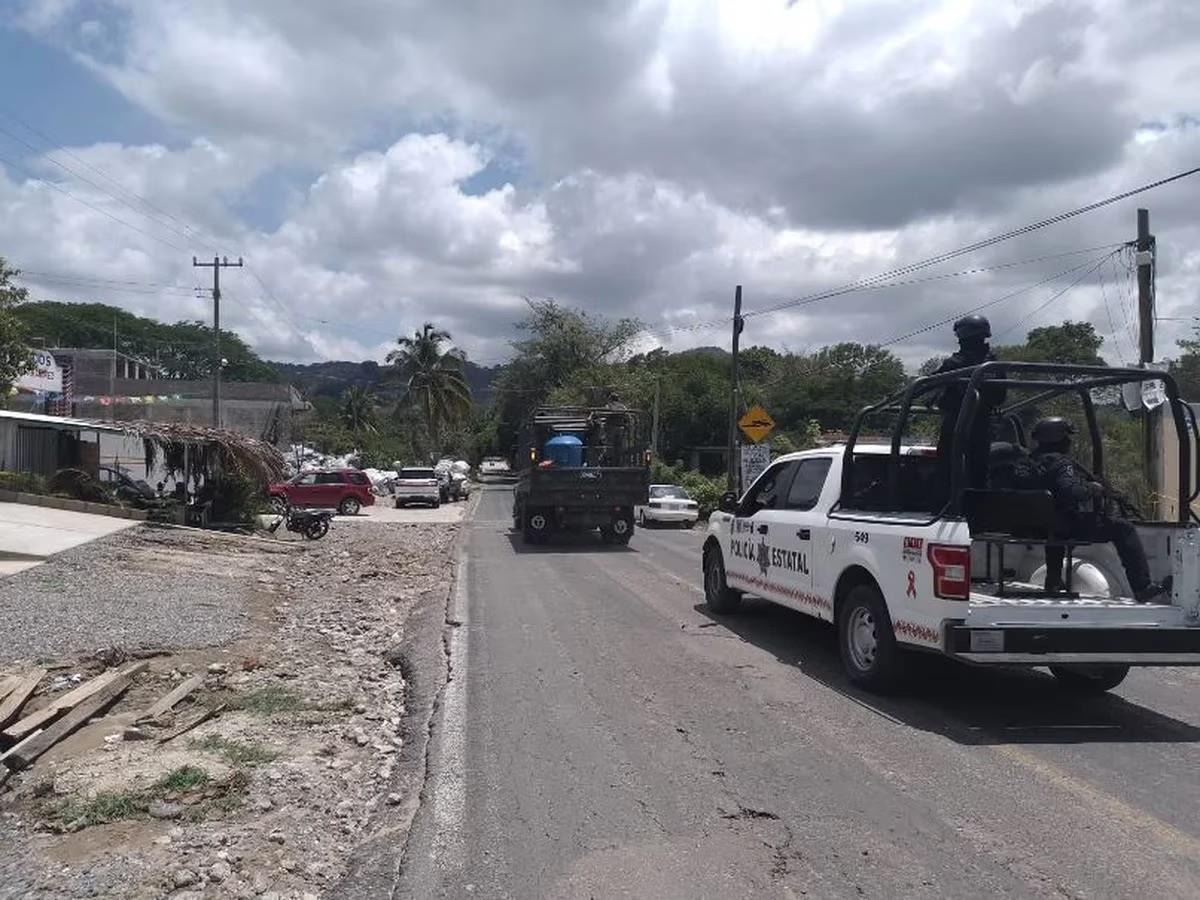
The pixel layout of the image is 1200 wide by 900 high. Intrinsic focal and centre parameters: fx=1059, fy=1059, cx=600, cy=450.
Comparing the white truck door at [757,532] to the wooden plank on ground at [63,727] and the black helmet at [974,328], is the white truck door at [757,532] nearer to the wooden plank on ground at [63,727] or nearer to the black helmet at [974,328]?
the black helmet at [974,328]

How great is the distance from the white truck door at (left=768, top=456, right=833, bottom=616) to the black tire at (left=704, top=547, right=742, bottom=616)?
1670 millimetres

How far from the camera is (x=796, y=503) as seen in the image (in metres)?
9.91

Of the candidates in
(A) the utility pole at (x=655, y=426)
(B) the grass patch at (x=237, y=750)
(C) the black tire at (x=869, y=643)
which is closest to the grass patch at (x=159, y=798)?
(B) the grass patch at (x=237, y=750)

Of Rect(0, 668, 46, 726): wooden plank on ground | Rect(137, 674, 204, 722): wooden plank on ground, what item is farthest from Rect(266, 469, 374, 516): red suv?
Rect(137, 674, 204, 722): wooden plank on ground

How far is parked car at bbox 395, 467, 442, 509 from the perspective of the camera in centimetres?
4181

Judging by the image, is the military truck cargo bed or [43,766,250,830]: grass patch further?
the military truck cargo bed

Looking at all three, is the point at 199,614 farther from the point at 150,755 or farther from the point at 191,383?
the point at 191,383

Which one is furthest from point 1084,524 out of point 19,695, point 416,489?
point 416,489

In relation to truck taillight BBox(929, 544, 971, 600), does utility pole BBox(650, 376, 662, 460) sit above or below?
above

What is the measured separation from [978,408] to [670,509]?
2315 centimetres

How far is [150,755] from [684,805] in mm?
3340

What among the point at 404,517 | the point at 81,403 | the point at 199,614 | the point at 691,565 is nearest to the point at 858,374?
the point at 404,517

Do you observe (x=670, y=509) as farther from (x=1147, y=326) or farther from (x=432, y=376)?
(x=432, y=376)

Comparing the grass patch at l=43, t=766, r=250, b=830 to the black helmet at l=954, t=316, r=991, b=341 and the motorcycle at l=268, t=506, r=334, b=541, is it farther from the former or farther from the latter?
the motorcycle at l=268, t=506, r=334, b=541
